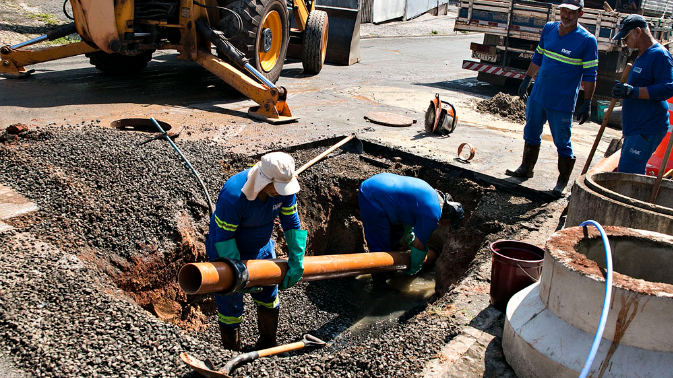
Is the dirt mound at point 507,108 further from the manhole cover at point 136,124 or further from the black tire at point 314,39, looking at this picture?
the manhole cover at point 136,124

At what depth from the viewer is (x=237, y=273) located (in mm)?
3682

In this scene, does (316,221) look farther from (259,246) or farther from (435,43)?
(435,43)

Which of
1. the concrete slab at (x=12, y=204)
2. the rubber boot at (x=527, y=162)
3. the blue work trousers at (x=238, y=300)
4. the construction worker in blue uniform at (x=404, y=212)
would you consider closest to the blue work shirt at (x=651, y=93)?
the rubber boot at (x=527, y=162)

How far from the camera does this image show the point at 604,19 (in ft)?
33.9

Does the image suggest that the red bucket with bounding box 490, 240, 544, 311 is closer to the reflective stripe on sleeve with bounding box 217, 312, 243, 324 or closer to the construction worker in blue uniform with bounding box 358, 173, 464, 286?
the construction worker in blue uniform with bounding box 358, 173, 464, 286

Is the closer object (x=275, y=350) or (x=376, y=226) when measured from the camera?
(x=275, y=350)

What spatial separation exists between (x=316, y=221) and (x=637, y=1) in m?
11.0

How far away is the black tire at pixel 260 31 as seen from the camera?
27.2 ft

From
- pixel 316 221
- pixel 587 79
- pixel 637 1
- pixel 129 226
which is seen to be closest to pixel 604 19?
pixel 637 1

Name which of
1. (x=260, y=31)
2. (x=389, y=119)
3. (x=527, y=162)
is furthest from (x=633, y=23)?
(x=260, y=31)

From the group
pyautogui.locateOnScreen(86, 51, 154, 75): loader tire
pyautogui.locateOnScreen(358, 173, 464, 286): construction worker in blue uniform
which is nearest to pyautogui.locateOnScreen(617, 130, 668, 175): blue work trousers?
pyautogui.locateOnScreen(358, 173, 464, 286): construction worker in blue uniform

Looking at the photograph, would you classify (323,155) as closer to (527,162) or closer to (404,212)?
(404,212)

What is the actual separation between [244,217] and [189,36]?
4.93 meters

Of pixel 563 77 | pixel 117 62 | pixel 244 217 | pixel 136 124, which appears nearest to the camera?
pixel 244 217
